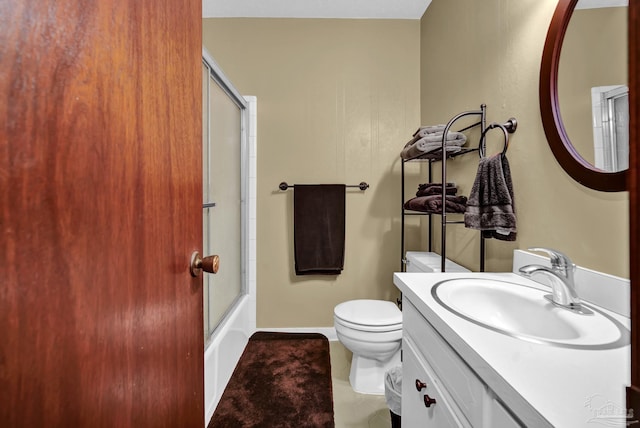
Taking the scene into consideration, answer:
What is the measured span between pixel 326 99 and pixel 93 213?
1924 mm

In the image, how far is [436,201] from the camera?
1420mm

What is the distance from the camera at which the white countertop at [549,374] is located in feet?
1.23

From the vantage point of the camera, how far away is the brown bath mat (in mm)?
1296

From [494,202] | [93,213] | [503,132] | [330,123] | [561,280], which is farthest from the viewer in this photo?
[330,123]

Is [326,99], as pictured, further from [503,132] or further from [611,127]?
[611,127]

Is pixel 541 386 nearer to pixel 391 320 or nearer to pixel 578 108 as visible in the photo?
pixel 578 108

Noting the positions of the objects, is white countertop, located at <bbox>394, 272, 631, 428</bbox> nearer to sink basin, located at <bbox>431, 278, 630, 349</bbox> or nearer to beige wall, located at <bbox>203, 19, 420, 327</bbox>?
sink basin, located at <bbox>431, 278, 630, 349</bbox>

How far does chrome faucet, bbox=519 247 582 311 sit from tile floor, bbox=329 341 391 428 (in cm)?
98

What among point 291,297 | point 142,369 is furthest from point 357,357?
point 142,369

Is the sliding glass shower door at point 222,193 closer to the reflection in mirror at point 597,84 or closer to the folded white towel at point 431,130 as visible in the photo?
the folded white towel at point 431,130

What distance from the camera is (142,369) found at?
46cm

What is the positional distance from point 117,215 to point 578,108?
120 centimetres

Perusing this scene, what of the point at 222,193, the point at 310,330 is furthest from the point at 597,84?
the point at 310,330

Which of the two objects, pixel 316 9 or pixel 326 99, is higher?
pixel 316 9
